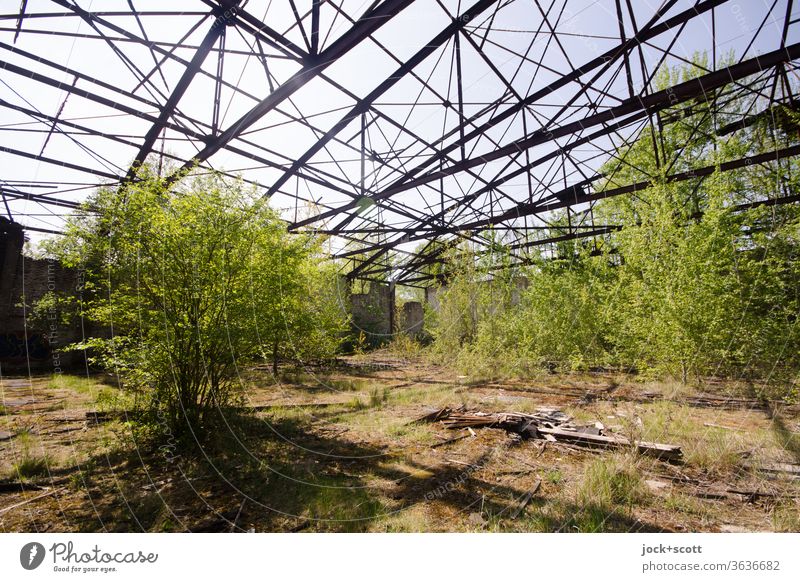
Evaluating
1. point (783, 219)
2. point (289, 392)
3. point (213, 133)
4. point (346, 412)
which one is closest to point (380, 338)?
point (289, 392)

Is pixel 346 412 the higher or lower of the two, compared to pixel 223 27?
lower

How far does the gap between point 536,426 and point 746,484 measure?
260cm

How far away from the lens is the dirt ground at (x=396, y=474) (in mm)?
3137

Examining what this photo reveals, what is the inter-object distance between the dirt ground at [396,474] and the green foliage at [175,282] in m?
0.74

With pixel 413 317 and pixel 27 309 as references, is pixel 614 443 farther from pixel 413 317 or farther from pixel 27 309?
pixel 413 317

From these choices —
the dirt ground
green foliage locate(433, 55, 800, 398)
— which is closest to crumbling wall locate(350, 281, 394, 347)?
green foliage locate(433, 55, 800, 398)

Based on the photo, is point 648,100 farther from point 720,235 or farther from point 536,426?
point 536,426

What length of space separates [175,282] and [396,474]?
4138mm

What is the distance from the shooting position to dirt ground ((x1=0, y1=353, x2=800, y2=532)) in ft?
10.3

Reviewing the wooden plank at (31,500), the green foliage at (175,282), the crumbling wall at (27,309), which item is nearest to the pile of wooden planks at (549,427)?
the green foliage at (175,282)

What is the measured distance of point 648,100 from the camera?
20.5 feet
